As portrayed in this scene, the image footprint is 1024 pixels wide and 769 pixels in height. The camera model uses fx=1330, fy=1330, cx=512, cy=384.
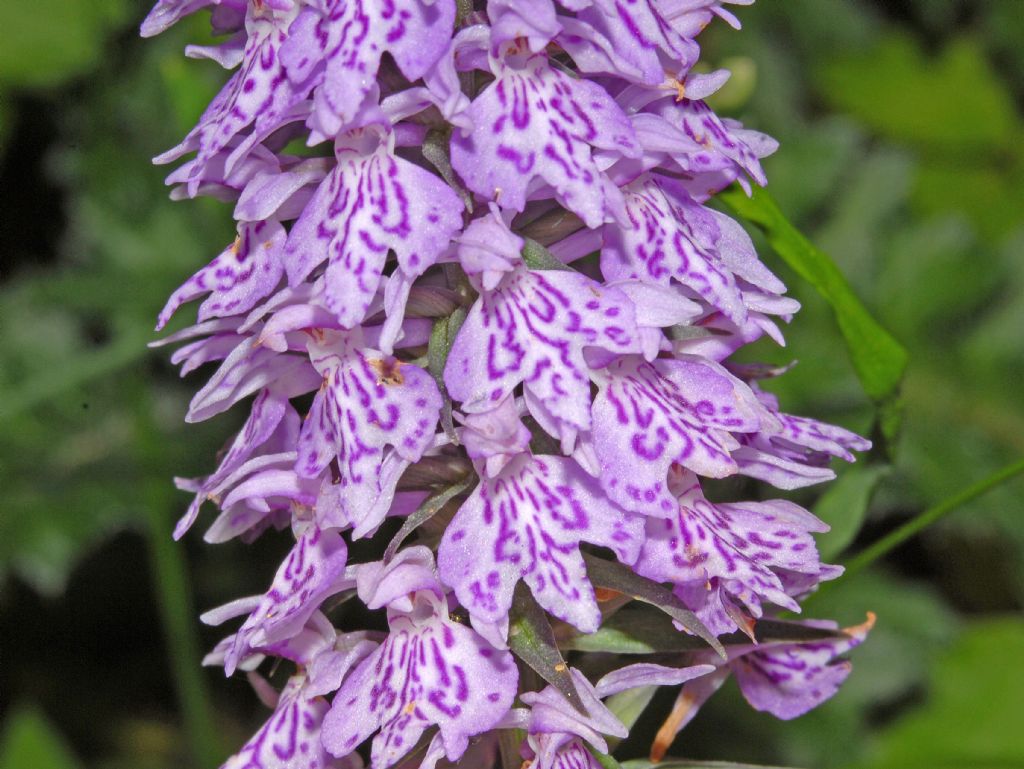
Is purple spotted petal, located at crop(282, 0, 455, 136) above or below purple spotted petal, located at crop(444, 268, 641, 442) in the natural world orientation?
above

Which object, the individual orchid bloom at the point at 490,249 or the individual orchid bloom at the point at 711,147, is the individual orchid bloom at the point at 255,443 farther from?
the individual orchid bloom at the point at 711,147

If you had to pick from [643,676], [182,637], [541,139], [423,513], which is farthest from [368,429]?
[182,637]

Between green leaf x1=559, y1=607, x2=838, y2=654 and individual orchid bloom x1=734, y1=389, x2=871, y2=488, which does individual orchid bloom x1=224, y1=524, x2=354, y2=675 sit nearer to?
green leaf x1=559, y1=607, x2=838, y2=654

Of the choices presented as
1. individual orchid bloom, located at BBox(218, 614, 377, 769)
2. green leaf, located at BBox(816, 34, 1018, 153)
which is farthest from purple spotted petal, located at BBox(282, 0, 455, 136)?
green leaf, located at BBox(816, 34, 1018, 153)

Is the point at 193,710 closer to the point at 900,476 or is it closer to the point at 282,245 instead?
the point at 282,245

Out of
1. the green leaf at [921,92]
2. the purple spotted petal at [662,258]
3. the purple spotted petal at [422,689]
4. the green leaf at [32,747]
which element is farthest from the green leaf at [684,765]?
the green leaf at [921,92]

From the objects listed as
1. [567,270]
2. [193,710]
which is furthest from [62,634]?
[567,270]

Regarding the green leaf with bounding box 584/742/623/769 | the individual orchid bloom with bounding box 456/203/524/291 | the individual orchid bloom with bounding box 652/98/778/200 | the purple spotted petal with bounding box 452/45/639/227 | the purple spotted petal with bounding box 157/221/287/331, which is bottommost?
the green leaf with bounding box 584/742/623/769
